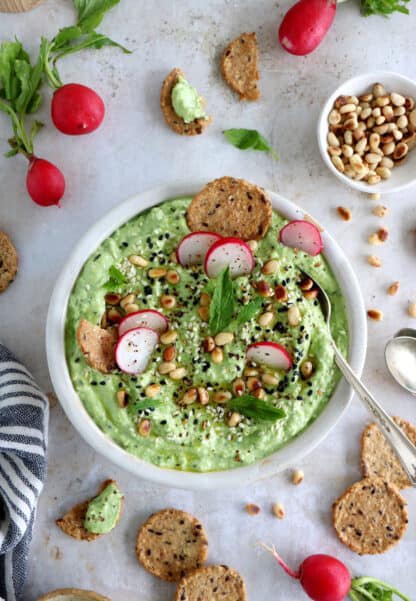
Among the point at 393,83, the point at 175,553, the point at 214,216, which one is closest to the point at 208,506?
the point at 175,553

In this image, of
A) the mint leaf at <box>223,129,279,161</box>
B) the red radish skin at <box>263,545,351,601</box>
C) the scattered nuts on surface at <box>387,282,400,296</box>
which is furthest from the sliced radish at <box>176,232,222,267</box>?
the red radish skin at <box>263,545,351,601</box>

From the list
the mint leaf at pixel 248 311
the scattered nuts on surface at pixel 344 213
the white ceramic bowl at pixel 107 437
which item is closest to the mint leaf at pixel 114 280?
the white ceramic bowl at pixel 107 437

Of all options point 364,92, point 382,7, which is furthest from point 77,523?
point 382,7

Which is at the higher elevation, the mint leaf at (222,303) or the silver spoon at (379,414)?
the mint leaf at (222,303)

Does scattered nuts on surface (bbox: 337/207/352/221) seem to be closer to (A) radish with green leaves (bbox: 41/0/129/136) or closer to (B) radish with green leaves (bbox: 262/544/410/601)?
(A) radish with green leaves (bbox: 41/0/129/136)

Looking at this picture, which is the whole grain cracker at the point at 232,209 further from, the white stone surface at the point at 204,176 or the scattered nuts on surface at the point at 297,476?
the scattered nuts on surface at the point at 297,476

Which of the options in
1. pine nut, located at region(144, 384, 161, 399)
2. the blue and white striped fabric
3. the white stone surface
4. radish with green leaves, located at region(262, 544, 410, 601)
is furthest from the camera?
the white stone surface
